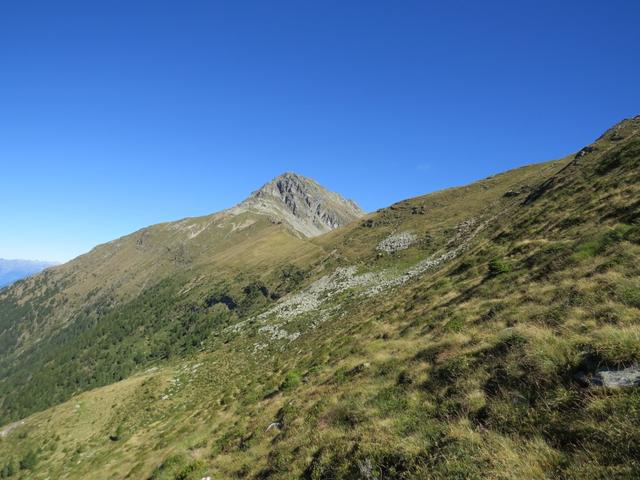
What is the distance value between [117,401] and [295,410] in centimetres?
4698

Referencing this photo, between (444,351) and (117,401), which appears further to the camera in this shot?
(117,401)

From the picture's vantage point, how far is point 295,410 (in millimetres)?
17562

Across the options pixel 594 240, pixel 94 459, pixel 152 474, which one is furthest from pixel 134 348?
pixel 594 240

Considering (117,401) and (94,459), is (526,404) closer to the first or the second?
(94,459)

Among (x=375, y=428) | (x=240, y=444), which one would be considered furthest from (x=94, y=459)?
(x=375, y=428)

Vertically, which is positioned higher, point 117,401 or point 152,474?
point 152,474

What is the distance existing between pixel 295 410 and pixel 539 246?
20003 mm

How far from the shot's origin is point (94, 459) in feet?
116

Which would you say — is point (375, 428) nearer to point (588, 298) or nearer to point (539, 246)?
point (588, 298)

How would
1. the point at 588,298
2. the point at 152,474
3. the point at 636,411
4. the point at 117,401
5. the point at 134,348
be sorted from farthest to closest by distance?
the point at 134,348 < the point at 117,401 < the point at 152,474 < the point at 588,298 < the point at 636,411

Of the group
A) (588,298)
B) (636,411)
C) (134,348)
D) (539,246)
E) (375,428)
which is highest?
(539,246)

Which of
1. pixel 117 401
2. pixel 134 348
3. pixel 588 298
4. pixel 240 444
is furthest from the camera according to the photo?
pixel 134 348

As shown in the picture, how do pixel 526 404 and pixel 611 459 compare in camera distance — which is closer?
pixel 611 459

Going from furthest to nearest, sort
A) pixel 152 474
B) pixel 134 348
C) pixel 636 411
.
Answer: pixel 134 348 < pixel 152 474 < pixel 636 411
